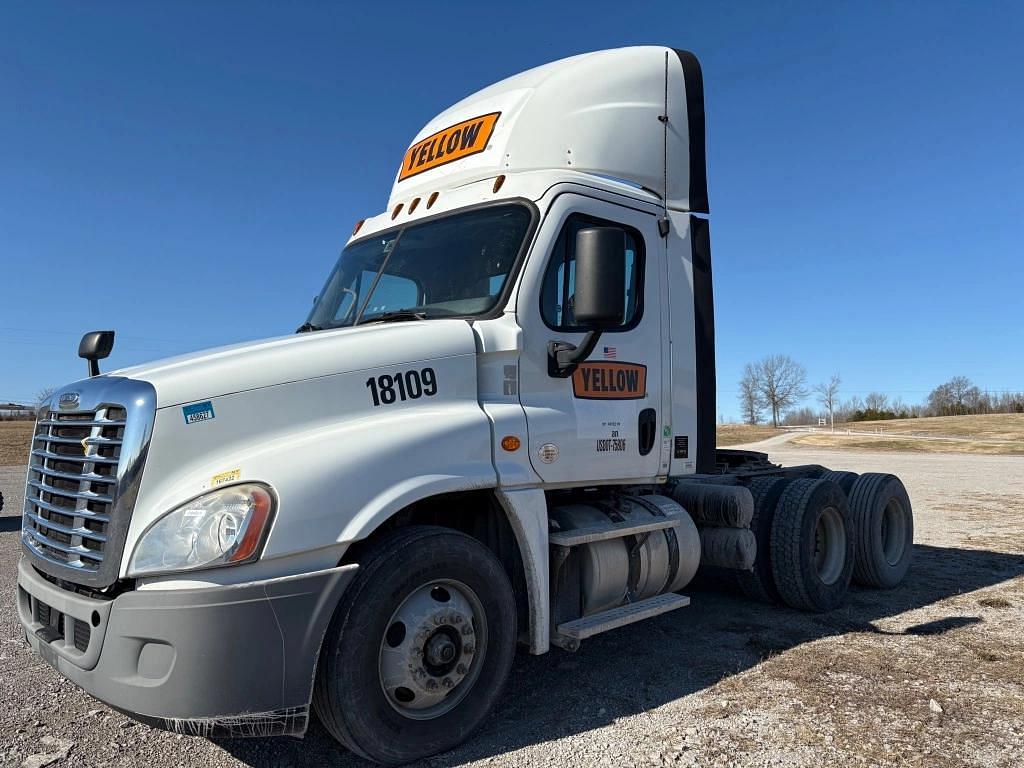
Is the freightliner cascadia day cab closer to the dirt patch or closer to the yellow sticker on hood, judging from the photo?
the yellow sticker on hood

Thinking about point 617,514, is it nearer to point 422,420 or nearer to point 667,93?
point 422,420

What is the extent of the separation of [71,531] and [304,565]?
1.11 metres

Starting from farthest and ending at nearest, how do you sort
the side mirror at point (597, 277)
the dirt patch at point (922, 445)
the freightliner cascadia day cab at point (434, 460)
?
the dirt patch at point (922, 445)
the side mirror at point (597, 277)
the freightliner cascadia day cab at point (434, 460)

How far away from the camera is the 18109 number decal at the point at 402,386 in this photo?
3758 mm

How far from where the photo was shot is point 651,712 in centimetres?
416

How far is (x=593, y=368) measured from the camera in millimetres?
4652

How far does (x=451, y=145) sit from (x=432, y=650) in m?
3.59

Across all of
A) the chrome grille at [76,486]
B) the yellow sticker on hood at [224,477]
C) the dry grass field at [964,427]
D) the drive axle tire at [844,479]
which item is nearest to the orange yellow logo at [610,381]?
the yellow sticker on hood at [224,477]

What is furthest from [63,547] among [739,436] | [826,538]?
[739,436]

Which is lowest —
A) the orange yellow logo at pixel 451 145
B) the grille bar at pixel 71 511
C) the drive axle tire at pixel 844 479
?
the drive axle tire at pixel 844 479

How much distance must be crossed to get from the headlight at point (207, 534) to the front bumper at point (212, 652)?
117 mm

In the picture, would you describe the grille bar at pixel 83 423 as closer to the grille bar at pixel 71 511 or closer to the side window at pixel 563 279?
the grille bar at pixel 71 511

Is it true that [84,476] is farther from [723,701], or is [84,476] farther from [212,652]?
[723,701]

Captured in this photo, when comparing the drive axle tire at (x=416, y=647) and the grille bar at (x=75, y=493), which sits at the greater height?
the grille bar at (x=75, y=493)
